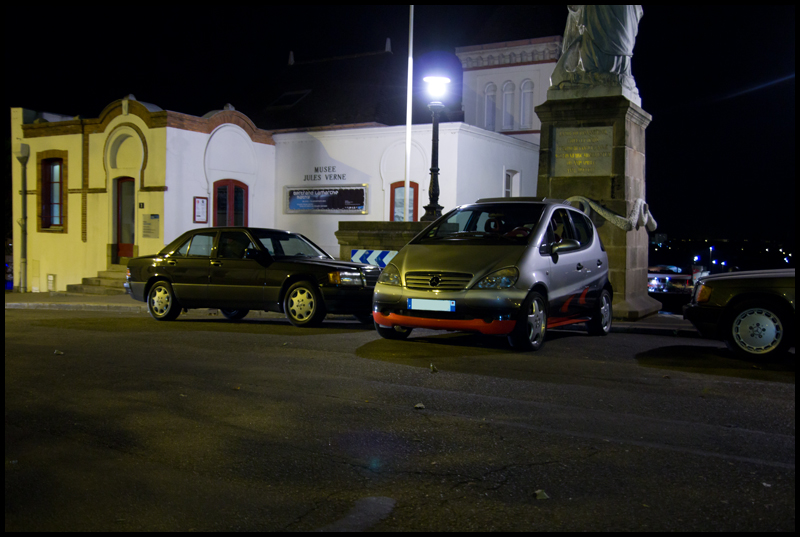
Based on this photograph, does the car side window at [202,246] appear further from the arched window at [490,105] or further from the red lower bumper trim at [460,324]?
the arched window at [490,105]

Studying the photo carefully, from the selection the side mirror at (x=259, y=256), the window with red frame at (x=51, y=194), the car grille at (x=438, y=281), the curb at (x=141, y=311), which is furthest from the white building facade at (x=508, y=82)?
the car grille at (x=438, y=281)

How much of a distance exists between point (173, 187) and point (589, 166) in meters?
13.7

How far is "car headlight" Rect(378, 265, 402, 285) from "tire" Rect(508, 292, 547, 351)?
1445 mm

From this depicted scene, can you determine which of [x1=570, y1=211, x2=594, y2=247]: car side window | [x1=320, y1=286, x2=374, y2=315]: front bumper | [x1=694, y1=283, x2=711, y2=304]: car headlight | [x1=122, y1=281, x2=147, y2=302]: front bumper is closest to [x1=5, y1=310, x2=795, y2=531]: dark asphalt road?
[x1=694, y1=283, x2=711, y2=304]: car headlight

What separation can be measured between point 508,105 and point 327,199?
41.3 feet

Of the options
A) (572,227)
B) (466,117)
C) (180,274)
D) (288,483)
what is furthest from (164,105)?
(288,483)

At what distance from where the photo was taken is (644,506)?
396cm

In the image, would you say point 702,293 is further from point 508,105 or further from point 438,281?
point 508,105

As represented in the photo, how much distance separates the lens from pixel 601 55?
13.8 m

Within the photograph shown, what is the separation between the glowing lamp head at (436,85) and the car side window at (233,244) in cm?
578

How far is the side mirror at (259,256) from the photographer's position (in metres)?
11.9

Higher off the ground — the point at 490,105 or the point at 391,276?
the point at 490,105

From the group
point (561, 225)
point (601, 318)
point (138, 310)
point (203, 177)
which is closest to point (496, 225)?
point (561, 225)

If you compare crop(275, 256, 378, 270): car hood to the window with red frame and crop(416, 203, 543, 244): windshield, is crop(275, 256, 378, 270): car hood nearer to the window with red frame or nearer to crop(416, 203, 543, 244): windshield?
crop(416, 203, 543, 244): windshield
